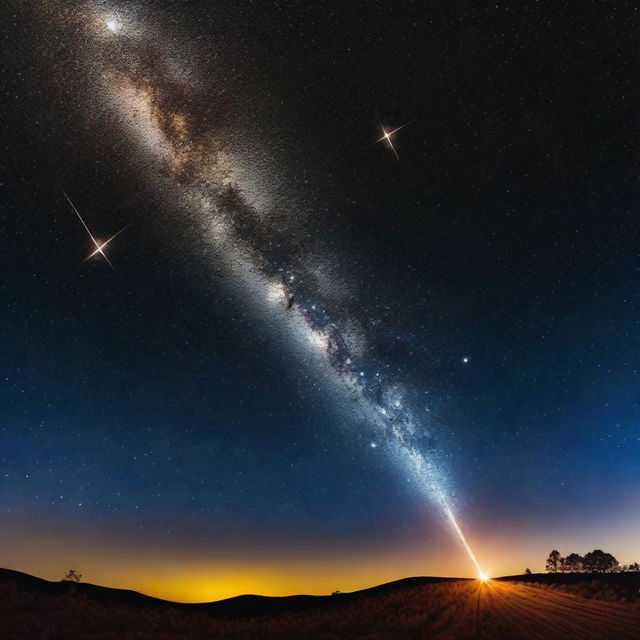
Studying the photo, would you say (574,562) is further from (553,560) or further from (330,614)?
(330,614)

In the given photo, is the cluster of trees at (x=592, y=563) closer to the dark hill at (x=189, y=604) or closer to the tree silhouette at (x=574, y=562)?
the tree silhouette at (x=574, y=562)

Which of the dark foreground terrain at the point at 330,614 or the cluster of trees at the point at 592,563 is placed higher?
the cluster of trees at the point at 592,563

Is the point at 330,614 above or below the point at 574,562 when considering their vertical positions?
below

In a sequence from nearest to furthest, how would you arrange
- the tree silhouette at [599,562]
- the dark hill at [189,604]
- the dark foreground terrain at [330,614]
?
the dark foreground terrain at [330,614] → the dark hill at [189,604] → the tree silhouette at [599,562]

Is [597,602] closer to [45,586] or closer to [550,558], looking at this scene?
[45,586]

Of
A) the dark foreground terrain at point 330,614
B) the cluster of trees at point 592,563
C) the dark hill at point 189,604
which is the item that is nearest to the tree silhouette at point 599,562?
the cluster of trees at point 592,563

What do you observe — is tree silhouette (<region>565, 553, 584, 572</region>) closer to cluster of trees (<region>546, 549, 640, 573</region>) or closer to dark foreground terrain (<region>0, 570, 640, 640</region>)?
cluster of trees (<region>546, 549, 640, 573</region>)

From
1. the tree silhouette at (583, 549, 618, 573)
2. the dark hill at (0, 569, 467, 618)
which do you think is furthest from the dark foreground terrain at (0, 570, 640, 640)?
the tree silhouette at (583, 549, 618, 573)

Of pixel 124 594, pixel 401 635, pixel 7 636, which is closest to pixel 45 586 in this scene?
pixel 124 594

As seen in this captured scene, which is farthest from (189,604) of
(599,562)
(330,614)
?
(599,562)
